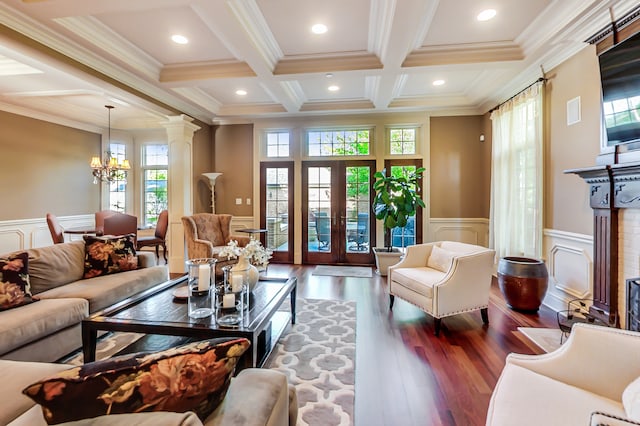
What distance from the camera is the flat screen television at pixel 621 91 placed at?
230 cm

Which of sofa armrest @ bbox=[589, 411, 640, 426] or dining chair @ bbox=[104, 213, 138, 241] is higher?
dining chair @ bbox=[104, 213, 138, 241]

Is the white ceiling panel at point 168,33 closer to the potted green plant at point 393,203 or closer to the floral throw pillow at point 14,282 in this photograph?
the floral throw pillow at point 14,282

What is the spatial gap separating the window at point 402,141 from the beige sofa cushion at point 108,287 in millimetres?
4473

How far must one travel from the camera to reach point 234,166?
618cm

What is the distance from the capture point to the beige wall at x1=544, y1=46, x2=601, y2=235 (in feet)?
9.59

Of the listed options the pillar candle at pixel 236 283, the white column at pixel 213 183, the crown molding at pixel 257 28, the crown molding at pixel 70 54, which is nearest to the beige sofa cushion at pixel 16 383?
the pillar candle at pixel 236 283

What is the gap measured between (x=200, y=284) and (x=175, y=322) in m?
0.34

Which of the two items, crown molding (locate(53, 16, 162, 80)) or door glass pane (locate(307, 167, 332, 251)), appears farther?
door glass pane (locate(307, 167, 332, 251))

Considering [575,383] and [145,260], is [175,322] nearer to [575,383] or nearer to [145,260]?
[145,260]

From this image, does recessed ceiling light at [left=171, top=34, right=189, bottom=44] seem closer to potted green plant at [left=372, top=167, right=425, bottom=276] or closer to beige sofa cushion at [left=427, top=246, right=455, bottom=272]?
potted green plant at [left=372, top=167, right=425, bottom=276]

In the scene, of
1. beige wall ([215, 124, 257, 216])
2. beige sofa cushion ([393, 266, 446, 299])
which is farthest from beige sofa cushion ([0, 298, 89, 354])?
beige wall ([215, 124, 257, 216])

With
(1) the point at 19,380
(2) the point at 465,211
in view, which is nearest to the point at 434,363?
(1) the point at 19,380

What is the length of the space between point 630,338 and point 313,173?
5052 mm

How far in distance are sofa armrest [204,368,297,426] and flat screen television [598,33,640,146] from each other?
317cm
